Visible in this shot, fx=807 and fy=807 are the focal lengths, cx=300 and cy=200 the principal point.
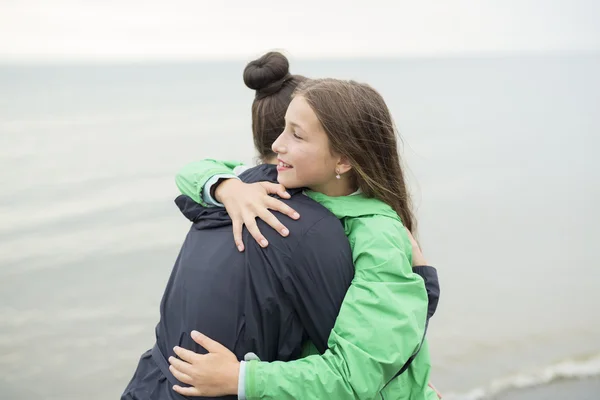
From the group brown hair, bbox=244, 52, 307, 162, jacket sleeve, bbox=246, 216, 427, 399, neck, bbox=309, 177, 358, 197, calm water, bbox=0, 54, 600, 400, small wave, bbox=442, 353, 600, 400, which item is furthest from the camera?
calm water, bbox=0, 54, 600, 400

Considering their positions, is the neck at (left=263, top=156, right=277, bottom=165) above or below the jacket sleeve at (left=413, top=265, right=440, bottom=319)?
above

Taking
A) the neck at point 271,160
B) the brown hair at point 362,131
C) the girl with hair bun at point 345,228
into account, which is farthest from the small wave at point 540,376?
the brown hair at point 362,131

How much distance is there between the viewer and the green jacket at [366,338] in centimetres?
185

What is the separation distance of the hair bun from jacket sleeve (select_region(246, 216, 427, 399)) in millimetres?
704

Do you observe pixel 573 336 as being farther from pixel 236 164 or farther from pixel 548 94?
pixel 548 94

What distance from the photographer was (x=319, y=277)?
1.92 m

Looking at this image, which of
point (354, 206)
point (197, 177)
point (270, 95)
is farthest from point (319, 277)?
point (270, 95)

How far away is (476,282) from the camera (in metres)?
6.00

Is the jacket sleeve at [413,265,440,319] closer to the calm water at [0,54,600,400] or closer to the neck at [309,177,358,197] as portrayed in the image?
the neck at [309,177,358,197]

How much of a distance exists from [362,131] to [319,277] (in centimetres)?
42

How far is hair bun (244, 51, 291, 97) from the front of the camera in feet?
7.85

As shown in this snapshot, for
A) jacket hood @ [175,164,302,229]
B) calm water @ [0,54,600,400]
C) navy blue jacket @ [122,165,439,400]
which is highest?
jacket hood @ [175,164,302,229]

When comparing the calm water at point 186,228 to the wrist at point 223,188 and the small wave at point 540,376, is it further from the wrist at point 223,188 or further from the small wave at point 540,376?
the wrist at point 223,188

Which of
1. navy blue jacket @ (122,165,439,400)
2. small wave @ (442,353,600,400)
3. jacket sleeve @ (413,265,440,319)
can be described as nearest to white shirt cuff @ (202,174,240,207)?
navy blue jacket @ (122,165,439,400)
